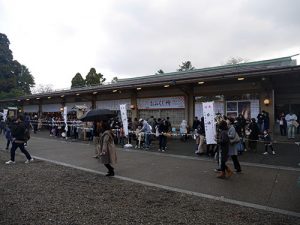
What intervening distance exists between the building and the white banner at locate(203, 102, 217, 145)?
3.79 meters

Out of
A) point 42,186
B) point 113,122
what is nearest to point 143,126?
point 113,122

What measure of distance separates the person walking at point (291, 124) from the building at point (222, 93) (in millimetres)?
770

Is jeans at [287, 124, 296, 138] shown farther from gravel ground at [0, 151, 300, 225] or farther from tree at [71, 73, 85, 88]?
tree at [71, 73, 85, 88]

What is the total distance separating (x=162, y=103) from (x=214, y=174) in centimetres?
1127

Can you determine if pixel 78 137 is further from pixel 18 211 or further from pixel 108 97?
pixel 18 211

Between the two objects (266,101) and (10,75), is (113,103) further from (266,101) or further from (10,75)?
(10,75)

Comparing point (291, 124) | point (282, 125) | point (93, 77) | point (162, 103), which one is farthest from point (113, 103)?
point (93, 77)

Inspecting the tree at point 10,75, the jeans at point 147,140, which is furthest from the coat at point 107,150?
the tree at point 10,75

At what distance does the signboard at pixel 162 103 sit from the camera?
18328 mm

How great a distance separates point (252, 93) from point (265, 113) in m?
1.66

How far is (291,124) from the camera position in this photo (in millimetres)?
14219

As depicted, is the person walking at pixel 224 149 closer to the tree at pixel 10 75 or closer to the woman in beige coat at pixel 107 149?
the woman in beige coat at pixel 107 149

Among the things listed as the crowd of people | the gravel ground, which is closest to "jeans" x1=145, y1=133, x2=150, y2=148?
the crowd of people

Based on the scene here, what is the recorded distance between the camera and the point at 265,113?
14.2 m
